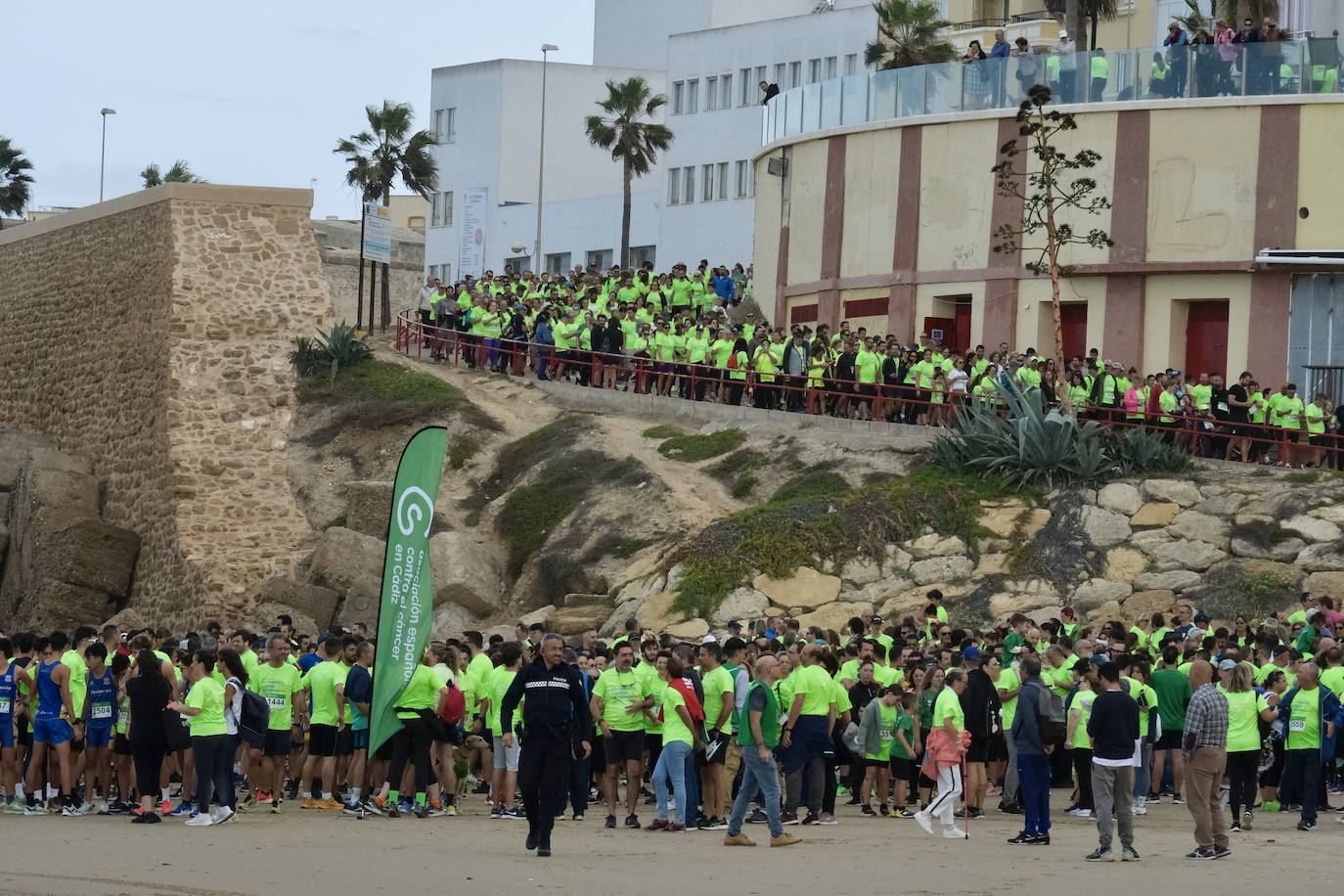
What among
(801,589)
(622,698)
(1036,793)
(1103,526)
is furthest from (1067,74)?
(1036,793)

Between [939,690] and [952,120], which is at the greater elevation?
[952,120]

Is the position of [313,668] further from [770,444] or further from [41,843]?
[770,444]

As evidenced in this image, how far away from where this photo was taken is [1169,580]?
2656 cm

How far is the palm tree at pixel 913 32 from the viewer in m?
46.5

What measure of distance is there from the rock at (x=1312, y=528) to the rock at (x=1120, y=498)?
1.96 metres

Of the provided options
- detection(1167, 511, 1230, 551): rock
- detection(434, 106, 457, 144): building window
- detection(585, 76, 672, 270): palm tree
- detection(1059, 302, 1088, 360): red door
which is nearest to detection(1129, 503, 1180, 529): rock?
detection(1167, 511, 1230, 551): rock

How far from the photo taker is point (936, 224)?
37.5 metres

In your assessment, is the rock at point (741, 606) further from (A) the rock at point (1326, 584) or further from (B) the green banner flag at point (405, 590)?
(B) the green banner flag at point (405, 590)

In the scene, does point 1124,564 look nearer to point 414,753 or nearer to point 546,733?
point 414,753

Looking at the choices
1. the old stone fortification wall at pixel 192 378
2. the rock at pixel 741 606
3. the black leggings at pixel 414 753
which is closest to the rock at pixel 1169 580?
the rock at pixel 741 606

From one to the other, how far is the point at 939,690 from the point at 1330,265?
18914 millimetres

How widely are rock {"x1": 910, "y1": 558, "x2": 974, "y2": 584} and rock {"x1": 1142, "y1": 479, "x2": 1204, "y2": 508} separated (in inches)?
106

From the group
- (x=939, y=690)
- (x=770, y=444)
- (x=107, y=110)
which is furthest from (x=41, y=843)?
(x=107, y=110)

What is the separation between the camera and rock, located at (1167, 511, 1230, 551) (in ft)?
88.6
